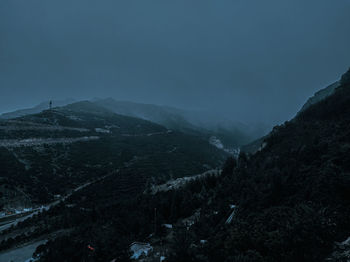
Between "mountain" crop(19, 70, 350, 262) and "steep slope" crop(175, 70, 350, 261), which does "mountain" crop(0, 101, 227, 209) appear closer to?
"mountain" crop(19, 70, 350, 262)

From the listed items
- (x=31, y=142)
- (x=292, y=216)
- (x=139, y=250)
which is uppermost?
(x=31, y=142)

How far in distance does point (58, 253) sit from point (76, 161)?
39.4 metres

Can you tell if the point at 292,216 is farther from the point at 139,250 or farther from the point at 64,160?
the point at 64,160

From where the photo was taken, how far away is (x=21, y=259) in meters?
17.1

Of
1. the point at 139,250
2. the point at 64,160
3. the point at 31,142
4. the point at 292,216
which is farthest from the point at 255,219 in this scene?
the point at 31,142

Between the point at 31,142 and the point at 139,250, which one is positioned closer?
the point at 139,250

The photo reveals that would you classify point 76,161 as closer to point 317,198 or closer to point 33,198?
point 33,198

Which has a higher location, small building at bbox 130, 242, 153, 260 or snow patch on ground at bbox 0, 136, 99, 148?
snow patch on ground at bbox 0, 136, 99, 148

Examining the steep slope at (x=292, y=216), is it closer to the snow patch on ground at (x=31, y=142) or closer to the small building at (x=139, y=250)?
the small building at (x=139, y=250)

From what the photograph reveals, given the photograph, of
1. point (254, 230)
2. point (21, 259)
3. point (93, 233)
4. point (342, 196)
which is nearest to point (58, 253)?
point (93, 233)

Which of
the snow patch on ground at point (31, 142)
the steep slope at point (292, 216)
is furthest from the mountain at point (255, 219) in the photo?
the snow patch on ground at point (31, 142)

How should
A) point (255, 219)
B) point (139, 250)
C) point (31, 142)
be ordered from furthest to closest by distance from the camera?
point (31, 142), point (139, 250), point (255, 219)

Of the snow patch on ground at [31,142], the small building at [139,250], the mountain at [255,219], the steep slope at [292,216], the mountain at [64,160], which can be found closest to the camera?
the steep slope at [292,216]

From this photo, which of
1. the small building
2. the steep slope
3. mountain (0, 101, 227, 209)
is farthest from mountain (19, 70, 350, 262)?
mountain (0, 101, 227, 209)
